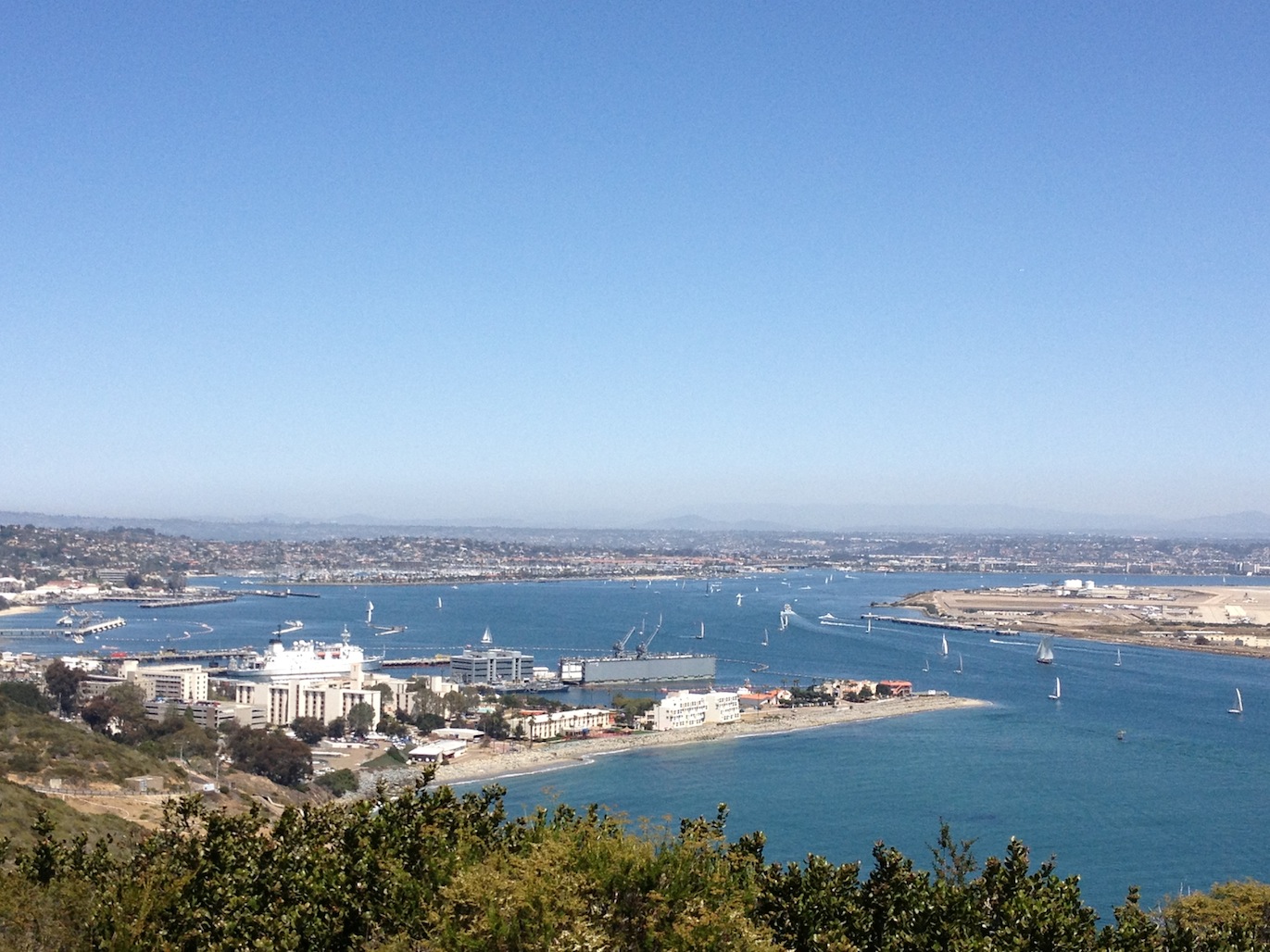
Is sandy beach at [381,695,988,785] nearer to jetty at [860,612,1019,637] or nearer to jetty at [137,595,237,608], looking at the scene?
jetty at [860,612,1019,637]

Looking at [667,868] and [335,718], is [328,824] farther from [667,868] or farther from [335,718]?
[335,718]

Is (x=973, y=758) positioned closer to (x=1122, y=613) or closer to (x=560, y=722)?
(x=560, y=722)

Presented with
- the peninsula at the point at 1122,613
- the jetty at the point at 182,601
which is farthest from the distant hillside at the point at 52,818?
the jetty at the point at 182,601

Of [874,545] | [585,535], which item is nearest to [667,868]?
[874,545]

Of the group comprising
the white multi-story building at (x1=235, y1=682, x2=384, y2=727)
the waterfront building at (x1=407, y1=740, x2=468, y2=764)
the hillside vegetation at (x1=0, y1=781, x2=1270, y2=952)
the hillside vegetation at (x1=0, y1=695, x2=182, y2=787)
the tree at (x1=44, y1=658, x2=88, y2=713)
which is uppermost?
the hillside vegetation at (x1=0, y1=781, x2=1270, y2=952)

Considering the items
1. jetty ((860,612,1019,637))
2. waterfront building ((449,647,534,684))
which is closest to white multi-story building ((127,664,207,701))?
waterfront building ((449,647,534,684))

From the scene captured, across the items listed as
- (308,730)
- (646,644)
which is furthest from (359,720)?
(646,644)
